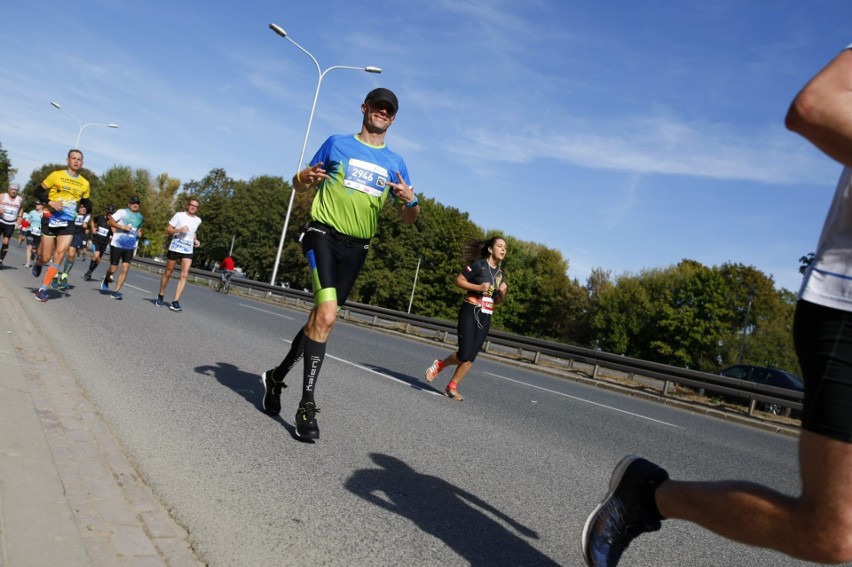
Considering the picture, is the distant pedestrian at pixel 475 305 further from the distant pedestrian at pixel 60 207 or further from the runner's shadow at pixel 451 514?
the distant pedestrian at pixel 60 207

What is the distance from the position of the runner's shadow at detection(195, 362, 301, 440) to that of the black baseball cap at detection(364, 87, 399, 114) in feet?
7.71

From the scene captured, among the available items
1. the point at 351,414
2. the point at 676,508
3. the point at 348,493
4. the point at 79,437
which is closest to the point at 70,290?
the point at 351,414

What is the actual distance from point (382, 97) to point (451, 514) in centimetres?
285

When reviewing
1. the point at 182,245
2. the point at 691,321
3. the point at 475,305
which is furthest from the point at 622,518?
the point at 691,321

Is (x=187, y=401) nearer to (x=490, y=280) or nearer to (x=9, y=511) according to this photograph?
(x=9, y=511)

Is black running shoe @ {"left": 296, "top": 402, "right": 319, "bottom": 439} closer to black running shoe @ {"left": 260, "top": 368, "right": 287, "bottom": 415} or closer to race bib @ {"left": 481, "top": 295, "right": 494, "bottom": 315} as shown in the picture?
black running shoe @ {"left": 260, "top": 368, "right": 287, "bottom": 415}

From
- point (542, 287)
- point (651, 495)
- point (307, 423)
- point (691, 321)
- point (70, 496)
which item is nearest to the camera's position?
point (651, 495)

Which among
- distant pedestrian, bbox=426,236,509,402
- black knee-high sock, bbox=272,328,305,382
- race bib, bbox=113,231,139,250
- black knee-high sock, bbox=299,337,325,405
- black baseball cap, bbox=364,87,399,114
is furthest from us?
race bib, bbox=113,231,139,250

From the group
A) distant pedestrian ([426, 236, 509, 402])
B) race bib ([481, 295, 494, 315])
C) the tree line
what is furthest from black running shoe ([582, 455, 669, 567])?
the tree line

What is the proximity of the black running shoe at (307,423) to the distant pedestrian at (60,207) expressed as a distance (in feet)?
26.4

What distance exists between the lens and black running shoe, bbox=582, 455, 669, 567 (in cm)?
268

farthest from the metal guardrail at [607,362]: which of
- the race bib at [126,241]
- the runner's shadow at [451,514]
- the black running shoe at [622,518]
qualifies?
the black running shoe at [622,518]

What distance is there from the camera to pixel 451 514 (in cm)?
366

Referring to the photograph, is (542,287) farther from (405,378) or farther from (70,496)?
(70,496)
